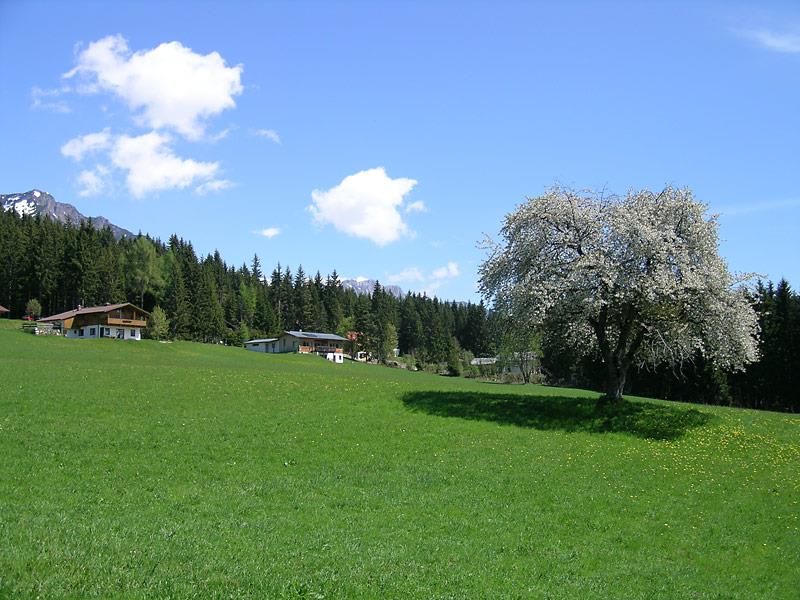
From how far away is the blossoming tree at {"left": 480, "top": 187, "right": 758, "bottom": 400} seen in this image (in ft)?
106

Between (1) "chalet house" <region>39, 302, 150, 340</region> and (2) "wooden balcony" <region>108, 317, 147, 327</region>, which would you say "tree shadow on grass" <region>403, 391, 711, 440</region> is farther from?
(2) "wooden balcony" <region>108, 317, 147, 327</region>

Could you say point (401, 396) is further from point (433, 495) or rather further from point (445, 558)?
point (445, 558)

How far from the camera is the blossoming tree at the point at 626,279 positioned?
106 ft

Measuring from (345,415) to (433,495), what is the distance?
1250 cm

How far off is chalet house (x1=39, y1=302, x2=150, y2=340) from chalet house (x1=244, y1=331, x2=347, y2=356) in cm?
2871

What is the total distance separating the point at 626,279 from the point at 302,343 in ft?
319

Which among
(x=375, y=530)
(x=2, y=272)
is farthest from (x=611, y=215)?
(x=2, y=272)

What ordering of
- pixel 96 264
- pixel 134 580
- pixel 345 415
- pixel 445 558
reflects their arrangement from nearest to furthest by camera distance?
1. pixel 134 580
2. pixel 445 558
3. pixel 345 415
4. pixel 96 264

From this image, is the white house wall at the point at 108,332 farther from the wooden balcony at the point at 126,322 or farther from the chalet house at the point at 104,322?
the wooden balcony at the point at 126,322

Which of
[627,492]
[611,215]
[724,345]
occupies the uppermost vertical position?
[611,215]

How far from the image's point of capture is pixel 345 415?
30953mm

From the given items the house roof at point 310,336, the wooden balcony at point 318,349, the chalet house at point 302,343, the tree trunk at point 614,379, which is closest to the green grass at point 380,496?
the tree trunk at point 614,379

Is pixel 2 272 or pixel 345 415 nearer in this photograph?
pixel 345 415

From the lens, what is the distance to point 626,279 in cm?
3219
